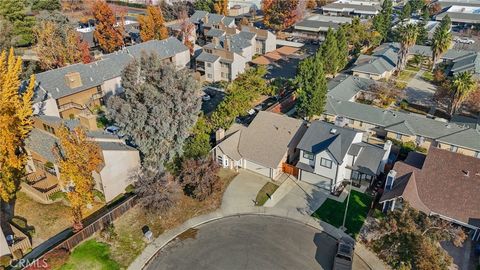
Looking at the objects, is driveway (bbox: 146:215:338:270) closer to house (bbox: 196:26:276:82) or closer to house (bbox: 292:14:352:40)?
house (bbox: 196:26:276:82)

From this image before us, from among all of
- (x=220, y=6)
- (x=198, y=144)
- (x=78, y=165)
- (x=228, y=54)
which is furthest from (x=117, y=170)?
(x=220, y=6)

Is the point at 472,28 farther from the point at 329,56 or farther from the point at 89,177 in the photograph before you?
the point at 89,177

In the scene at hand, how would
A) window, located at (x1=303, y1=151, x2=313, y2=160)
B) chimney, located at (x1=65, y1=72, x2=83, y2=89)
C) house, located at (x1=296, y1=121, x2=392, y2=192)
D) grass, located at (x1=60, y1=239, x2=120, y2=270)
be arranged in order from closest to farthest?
grass, located at (x1=60, y1=239, x2=120, y2=270), house, located at (x1=296, y1=121, x2=392, y2=192), window, located at (x1=303, y1=151, x2=313, y2=160), chimney, located at (x1=65, y1=72, x2=83, y2=89)

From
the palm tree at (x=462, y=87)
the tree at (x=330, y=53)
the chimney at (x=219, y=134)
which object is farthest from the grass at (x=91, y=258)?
the palm tree at (x=462, y=87)

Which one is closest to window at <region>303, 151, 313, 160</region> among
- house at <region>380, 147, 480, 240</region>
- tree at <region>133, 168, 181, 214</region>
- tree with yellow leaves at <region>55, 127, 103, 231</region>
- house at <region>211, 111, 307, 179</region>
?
house at <region>211, 111, 307, 179</region>

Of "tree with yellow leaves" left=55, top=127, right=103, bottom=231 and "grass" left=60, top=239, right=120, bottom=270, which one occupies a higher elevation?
"tree with yellow leaves" left=55, top=127, right=103, bottom=231

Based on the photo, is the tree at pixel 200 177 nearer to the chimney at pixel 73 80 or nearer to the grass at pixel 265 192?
the grass at pixel 265 192

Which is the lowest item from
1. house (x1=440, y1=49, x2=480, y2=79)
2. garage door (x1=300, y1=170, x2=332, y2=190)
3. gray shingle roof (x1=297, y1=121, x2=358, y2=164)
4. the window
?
garage door (x1=300, y1=170, x2=332, y2=190)

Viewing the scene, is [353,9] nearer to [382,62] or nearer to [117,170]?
[382,62]
